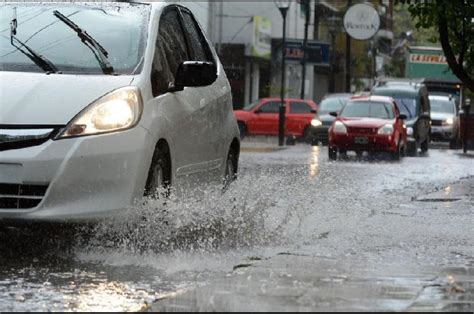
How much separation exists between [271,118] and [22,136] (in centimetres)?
3140

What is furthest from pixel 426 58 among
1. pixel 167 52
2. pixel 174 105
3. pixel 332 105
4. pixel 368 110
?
pixel 174 105

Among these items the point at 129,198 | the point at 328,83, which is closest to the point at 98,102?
the point at 129,198

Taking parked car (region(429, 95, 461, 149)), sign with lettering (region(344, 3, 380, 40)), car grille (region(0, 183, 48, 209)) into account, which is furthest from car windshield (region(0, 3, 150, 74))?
sign with lettering (region(344, 3, 380, 40))

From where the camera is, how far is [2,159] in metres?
7.00

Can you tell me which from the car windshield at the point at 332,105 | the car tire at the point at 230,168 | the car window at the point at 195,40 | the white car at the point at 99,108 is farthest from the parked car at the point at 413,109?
the white car at the point at 99,108

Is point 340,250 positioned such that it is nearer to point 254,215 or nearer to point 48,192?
point 254,215

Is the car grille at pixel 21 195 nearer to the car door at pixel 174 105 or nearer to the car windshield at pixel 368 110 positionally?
the car door at pixel 174 105

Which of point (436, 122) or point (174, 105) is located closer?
point (174, 105)

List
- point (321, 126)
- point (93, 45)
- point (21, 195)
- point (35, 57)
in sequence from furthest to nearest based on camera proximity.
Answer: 1. point (321, 126)
2. point (93, 45)
3. point (35, 57)
4. point (21, 195)

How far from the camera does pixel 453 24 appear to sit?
65.7ft

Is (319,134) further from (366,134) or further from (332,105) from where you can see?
(366,134)

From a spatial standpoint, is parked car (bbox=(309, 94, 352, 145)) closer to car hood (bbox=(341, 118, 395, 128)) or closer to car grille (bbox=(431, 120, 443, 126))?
car grille (bbox=(431, 120, 443, 126))

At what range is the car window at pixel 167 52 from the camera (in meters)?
8.06

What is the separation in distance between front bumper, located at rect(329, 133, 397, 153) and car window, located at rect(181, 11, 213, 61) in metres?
16.5
